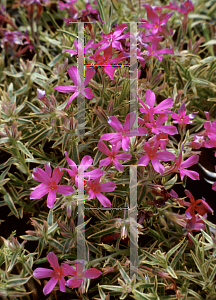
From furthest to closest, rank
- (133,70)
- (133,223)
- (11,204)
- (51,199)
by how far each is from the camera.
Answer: (11,204), (133,70), (133,223), (51,199)

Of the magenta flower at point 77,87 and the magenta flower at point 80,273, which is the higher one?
the magenta flower at point 77,87

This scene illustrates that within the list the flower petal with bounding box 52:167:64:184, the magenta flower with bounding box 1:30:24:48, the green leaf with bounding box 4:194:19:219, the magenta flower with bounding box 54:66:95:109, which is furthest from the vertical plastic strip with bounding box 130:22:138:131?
the magenta flower with bounding box 1:30:24:48

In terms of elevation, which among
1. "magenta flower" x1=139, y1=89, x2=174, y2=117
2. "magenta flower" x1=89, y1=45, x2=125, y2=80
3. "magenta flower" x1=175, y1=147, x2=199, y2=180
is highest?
"magenta flower" x1=89, y1=45, x2=125, y2=80

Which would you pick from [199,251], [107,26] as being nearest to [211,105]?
[107,26]

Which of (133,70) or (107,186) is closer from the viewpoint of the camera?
(107,186)

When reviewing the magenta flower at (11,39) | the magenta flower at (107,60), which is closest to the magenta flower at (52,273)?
the magenta flower at (107,60)

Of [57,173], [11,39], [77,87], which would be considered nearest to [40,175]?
[57,173]

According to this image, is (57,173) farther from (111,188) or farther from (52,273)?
(52,273)

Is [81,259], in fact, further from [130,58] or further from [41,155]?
[130,58]

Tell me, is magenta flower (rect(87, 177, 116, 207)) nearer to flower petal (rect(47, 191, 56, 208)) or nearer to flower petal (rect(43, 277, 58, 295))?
flower petal (rect(47, 191, 56, 208))

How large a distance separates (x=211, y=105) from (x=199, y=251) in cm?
79

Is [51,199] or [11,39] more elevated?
[11,39]

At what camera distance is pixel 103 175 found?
0.89m

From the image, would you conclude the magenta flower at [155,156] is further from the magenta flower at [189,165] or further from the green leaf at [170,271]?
the green leaf at [170,271]
